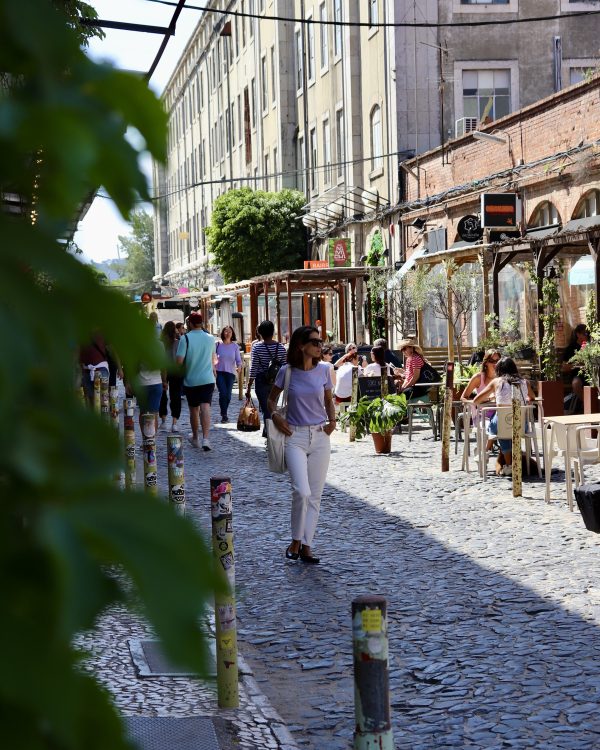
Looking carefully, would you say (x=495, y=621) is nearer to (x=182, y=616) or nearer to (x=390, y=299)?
(x=182, y=616)

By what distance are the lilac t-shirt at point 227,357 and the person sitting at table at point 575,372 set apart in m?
5.71

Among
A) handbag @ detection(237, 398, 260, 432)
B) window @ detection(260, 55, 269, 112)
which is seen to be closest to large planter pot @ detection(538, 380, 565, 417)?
handbag @ detection(237, 398, 260, 432)

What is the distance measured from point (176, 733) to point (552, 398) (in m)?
14.4

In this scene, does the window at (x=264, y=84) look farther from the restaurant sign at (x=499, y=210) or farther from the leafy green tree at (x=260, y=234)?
the restaurant sign at (x=499, y=210)

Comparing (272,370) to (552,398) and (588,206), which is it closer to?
(552,398)

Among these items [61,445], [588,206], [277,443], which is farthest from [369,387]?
[61,445]

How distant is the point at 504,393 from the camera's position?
14.0 m

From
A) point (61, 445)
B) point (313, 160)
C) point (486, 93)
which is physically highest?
point (313, 160)

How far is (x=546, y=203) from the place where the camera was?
26250 mm

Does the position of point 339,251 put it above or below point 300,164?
below

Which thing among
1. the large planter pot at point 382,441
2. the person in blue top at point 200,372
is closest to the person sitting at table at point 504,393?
the large planter pot at point 382,441

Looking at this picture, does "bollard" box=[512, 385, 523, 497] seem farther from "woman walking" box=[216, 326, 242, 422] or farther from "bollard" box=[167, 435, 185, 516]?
"woman walking" box=[216, 326, 242, 422]

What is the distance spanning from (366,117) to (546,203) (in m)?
13.2

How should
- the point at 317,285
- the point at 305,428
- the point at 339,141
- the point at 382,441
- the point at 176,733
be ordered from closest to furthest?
1. the point at 176,733
2. the point at 305,428
3. the point at 382,441
4. the point at 317,285
5. the point at 339,141
